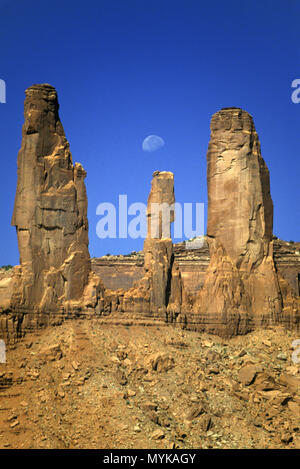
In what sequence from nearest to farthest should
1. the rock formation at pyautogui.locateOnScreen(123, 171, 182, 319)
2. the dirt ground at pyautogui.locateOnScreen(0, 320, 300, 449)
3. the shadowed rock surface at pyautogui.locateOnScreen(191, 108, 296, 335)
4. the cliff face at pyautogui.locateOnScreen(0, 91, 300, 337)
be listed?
the dirt ground at pyautogui.locateOnScreen(0, 320, 300, 449), the cliff face at pyautogui.locateOnScreen(0, 91, 300, 337), the rock formation at pyautogui.locateOnScreen(123, 171, 182, 319), the shadowed rock surface at pyautogui.locateOnScreen(191, 108, 296, 335)

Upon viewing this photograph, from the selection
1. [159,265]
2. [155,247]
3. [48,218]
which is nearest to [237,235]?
[155,247]

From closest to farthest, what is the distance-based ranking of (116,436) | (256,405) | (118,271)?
(116,436) → (256,405) → (118,271)

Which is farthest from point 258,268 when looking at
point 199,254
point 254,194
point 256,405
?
point 199,254

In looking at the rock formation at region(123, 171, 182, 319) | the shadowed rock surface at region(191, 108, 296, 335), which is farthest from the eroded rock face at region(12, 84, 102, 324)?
the shadowed rock surface at region(191, 108, 296, 335)

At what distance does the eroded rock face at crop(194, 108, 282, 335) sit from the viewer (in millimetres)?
48469

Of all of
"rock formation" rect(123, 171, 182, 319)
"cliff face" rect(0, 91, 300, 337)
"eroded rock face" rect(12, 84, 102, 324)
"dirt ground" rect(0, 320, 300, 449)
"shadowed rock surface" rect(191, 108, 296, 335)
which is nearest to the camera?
"dirt ground" rect(0, 320, 300, 449)

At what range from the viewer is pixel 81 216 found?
47281 mm

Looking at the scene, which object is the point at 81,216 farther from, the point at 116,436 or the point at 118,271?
the point at 118,271

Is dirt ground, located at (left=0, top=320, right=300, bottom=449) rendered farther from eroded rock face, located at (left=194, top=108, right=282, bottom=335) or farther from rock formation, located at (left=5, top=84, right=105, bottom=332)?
rock formation, located at (left=5, top=84, right=105, bottom=332)

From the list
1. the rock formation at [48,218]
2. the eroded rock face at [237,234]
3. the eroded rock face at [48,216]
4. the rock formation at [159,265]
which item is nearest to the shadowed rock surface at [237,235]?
the eroded rock face at [237,234]

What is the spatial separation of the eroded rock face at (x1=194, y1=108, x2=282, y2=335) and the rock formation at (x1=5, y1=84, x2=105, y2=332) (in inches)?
294

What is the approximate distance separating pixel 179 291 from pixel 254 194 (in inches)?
303

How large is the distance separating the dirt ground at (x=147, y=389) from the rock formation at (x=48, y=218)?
6.92 ft
